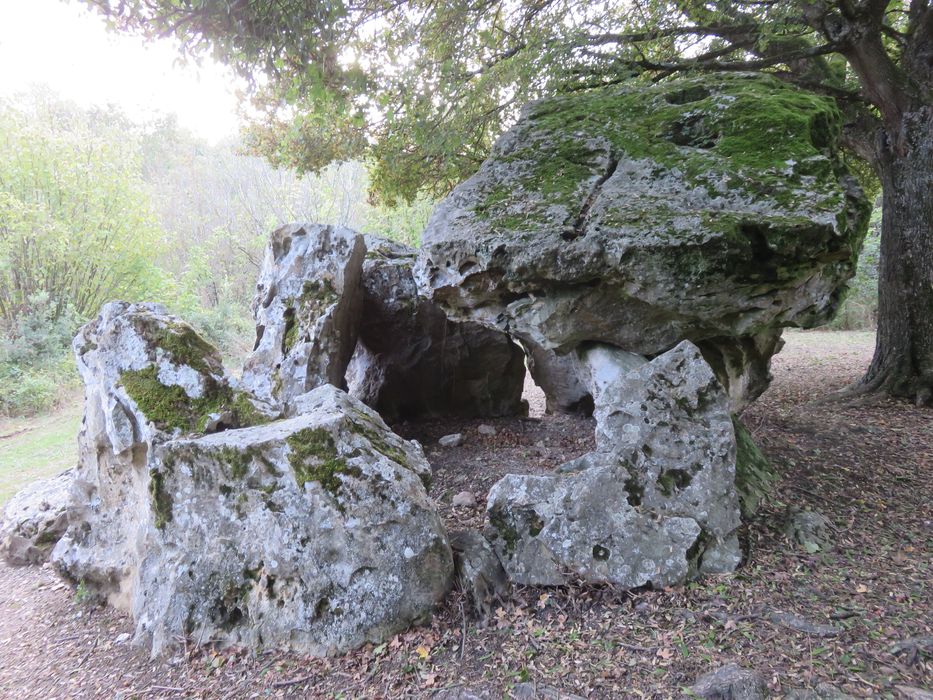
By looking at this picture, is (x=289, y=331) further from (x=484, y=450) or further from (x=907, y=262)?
(x=907, y=262)

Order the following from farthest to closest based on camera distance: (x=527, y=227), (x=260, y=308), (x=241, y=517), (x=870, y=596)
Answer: (x=260, y=308) → (x=527, y=227) → (x=241, y=517) → (x=870, y=596)

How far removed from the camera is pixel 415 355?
671 centimetres

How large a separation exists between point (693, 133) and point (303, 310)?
146 inches

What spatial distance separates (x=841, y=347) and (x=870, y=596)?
11868 mm

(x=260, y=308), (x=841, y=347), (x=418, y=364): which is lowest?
(x=841, y=347)

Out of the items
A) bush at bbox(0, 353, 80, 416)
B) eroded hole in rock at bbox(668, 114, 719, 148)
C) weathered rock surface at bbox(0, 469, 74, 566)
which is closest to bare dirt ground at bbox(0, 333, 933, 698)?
weathered rock surface at bbox(0, 469, 74, 566)

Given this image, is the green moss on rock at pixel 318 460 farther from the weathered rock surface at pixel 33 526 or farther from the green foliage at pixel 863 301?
the green foliage at pixel 863 301

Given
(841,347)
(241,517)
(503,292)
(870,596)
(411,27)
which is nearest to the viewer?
(870,596)

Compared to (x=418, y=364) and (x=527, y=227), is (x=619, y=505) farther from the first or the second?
(x=418, y=364)

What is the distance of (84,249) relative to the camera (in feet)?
43.3

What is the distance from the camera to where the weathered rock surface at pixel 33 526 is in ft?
16.0

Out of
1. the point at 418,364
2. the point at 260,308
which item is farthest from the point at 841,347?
the point at 260,308

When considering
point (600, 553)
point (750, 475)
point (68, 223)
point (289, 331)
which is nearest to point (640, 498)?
point (600, 553)

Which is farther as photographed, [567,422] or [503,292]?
[567,422]
